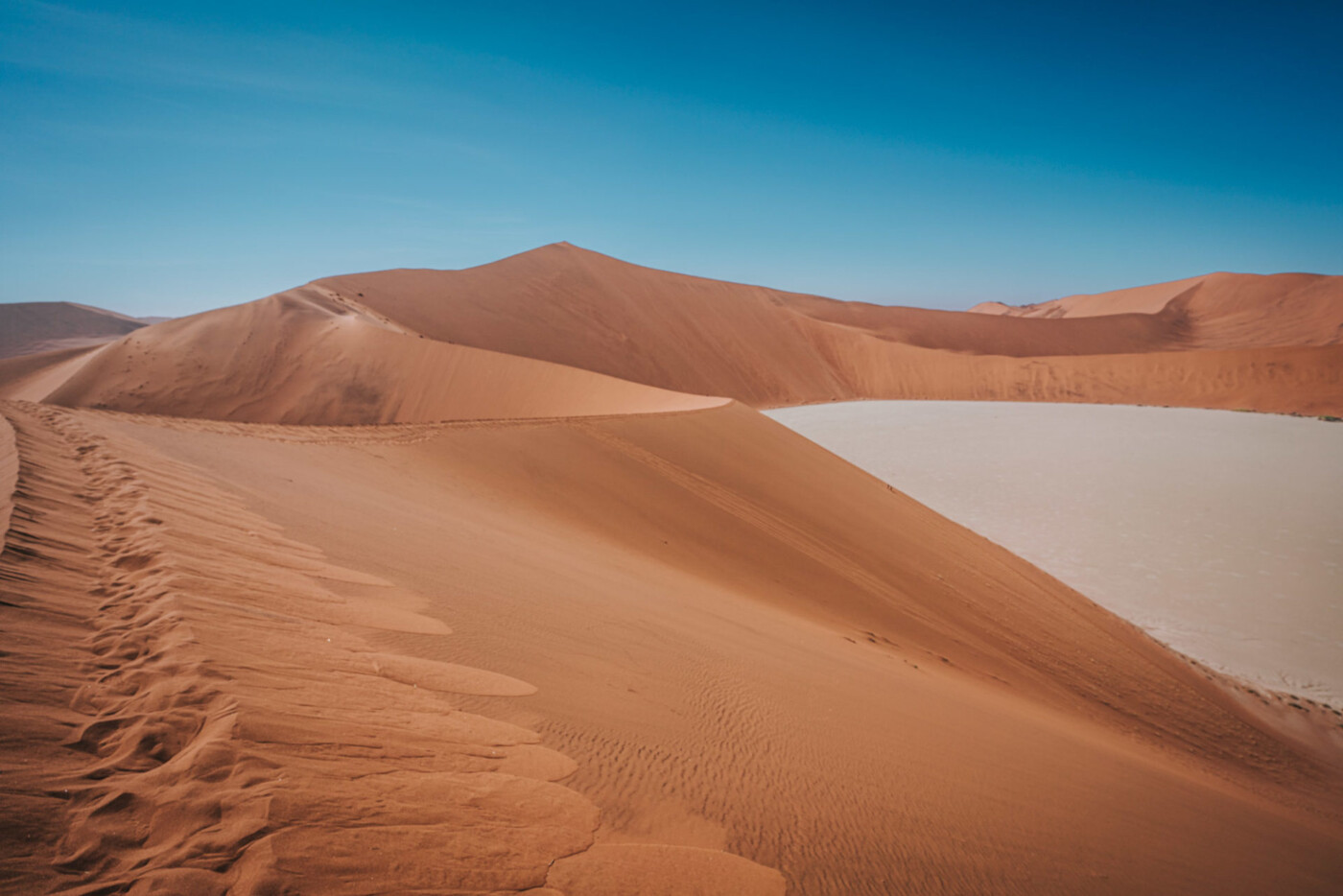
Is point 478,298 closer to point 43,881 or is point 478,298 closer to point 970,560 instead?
point 970,560

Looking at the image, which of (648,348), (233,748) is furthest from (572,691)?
(648,348)

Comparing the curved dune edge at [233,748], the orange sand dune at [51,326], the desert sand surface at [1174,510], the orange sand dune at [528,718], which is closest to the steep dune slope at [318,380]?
the desert sand surface at [1174,510]

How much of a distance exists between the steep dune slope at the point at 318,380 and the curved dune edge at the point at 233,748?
490 inches

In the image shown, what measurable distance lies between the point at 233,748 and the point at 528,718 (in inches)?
44.0

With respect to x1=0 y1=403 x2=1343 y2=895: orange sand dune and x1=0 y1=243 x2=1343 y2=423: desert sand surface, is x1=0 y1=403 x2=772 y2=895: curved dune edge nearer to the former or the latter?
x1=0 y1=403 x2=1343 y2=895: orange sand dune

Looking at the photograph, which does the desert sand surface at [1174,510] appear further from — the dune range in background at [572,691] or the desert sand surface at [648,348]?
the desert sand surface at [648,348]

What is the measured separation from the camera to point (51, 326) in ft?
215

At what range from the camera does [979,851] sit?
283cm

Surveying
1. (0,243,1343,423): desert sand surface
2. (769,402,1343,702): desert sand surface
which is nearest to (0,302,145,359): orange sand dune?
(0,243,1343,423): desert sand surface

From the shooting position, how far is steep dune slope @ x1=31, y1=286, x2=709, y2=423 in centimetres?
1667

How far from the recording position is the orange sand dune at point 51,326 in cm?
5816

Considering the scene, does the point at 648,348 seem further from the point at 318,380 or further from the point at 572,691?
the point at 572,691

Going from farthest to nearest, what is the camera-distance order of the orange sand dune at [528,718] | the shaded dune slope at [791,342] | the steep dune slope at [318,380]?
the shaded dune slope at [791,342], the steep dune slope at [318,380], the orange sand dune at [528,718]

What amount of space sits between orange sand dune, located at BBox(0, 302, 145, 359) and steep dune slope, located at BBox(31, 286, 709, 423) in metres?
53.3
